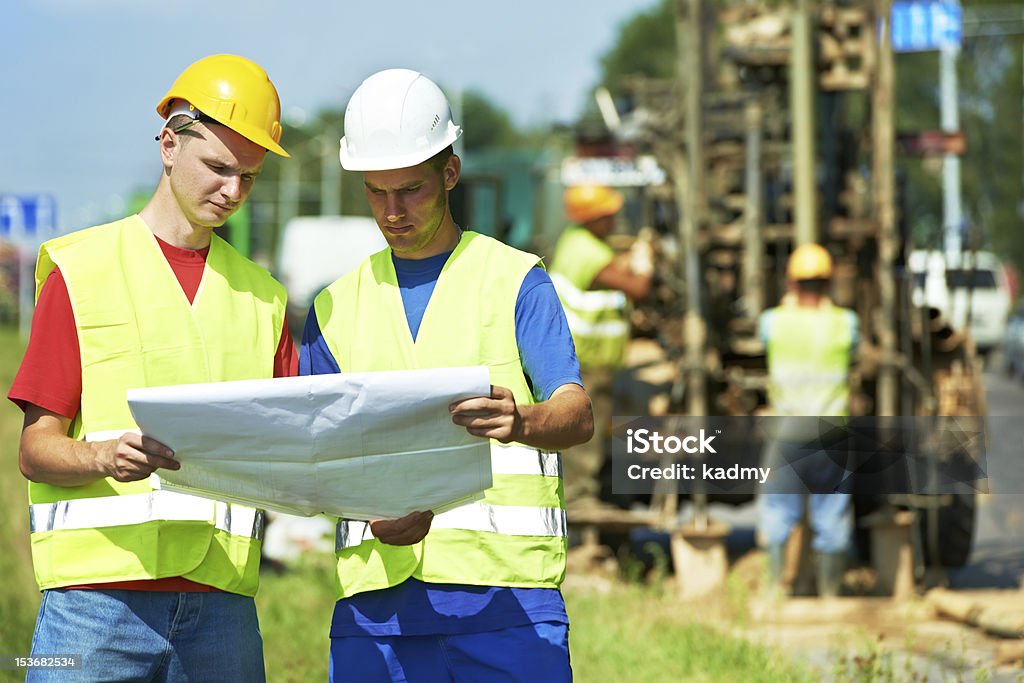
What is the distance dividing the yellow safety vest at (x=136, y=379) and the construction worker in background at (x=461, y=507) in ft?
0.79

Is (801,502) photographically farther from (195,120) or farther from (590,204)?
(195,120)

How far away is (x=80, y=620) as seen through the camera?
11.5ft

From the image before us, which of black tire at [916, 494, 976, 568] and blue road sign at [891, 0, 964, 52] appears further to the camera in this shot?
blue road sign at [891, 0, 964, 52]

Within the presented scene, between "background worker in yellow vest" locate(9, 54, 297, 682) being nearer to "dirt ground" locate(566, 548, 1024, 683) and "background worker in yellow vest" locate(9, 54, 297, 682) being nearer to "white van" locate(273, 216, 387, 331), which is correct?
"dirt ground" locate(566, 548, 1024, 683)

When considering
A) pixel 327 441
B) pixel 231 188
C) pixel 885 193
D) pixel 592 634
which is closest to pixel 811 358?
pixel 885 193

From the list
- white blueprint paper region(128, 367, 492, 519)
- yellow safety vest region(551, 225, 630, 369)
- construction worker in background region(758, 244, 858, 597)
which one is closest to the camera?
white blueprint paper region(128, 367, 492, 519)

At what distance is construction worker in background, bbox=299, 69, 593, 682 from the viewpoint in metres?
3.53

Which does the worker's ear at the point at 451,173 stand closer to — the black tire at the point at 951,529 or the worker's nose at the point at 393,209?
the worker's nose at the point at 393,209

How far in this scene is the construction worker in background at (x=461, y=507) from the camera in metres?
3.53

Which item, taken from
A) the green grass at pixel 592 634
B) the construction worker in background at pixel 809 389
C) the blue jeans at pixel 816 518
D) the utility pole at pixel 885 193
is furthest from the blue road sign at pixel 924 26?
the green grass at pixel 592 634

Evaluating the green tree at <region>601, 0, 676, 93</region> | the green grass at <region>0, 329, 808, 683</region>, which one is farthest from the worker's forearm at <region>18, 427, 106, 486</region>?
the green tree at <region>601, 0, 676, 93</region>

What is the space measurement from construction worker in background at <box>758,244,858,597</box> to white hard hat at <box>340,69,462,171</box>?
5796 mm

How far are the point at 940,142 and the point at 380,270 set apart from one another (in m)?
7.81

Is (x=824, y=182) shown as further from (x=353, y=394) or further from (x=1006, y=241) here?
(x=1006, y=241)
